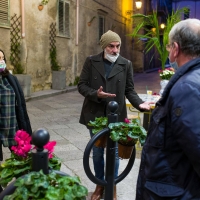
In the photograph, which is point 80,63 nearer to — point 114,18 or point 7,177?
point 114,18

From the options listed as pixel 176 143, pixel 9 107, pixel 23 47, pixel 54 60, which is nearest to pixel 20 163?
pixel 176 143

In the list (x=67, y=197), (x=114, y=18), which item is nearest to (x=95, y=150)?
(x=67, y=197)

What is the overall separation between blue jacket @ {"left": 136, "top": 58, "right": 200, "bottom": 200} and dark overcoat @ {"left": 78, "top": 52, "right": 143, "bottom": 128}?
138cm

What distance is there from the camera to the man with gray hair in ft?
4.83

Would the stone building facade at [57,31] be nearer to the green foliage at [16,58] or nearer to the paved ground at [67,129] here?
the green foliage at [16,58]

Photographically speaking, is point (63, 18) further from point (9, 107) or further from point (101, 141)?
point (101, 141)

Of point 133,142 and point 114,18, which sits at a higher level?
point 114,18

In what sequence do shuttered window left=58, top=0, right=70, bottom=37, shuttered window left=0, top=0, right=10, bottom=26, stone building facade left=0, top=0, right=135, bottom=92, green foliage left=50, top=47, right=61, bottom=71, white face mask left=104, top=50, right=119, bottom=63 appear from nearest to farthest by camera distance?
white face mask left=104, top=50, right=119, bottom=63 → shuttered window left=0, top=0, right=10, bottom=26 → stone building facade left=0, top=0, right=135, bottom=92 → green foliage left=50, top=47, right=61, bottom=71 → shuttered window left=58, top=0, right=70, bottom=37

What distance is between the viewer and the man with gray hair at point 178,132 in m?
1.47

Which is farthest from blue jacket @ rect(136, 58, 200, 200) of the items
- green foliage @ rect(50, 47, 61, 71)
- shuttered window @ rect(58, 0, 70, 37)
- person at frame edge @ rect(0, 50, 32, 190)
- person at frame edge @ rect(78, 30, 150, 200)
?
shuttered window @ rect(58, 0, 70, 37)

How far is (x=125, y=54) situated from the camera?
2019cm

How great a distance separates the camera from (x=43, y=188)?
1.33m

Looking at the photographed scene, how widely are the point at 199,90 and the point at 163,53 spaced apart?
14.0ft

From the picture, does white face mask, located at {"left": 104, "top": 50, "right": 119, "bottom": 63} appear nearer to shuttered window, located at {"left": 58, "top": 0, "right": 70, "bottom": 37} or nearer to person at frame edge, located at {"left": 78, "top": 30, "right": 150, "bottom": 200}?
person at frame edge, located at {"left": 78, "top": 30, "right": 150, "bottom": 200}
